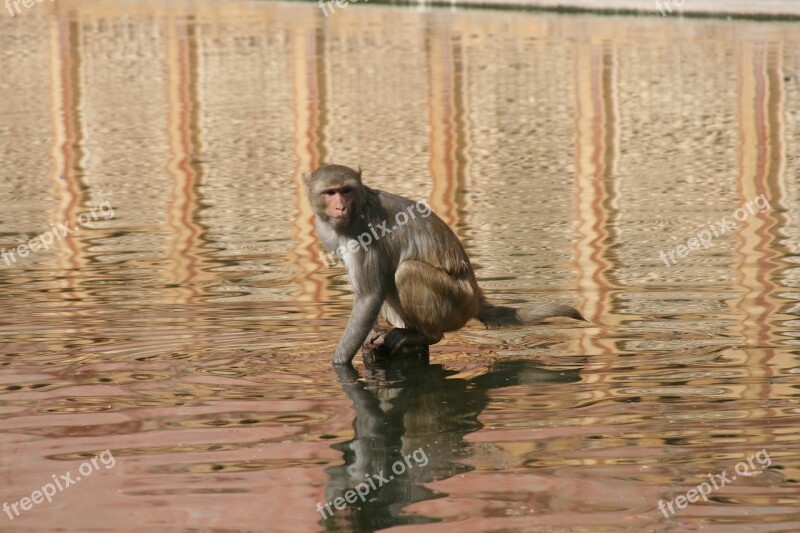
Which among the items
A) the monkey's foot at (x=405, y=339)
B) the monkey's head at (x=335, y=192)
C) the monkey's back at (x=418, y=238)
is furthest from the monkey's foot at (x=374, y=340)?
the monkey's head at (x=335, y=192)

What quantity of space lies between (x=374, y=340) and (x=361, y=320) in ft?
1.39

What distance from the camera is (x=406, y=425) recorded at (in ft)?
22.6

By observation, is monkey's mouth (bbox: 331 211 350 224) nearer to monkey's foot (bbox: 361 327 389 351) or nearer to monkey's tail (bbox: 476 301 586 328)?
monkey's foot (bbox: 361 327 389 351)

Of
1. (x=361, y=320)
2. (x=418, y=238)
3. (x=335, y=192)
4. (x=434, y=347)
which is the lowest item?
(x=434, y=347)

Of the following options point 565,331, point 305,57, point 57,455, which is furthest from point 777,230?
point 305,57

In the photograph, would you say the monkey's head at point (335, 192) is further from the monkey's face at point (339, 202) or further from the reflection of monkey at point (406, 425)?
the reflection of monkey at point (406, 425)

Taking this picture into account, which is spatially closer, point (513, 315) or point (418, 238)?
point (418, 238)

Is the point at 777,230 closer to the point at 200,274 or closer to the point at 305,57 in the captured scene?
the point at 200,274

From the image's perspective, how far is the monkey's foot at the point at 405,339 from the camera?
8055 mm

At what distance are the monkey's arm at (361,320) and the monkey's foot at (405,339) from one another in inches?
12.5

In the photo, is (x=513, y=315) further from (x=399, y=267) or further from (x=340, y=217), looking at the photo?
(x=340, y=217)

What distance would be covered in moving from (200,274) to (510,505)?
5204 mm

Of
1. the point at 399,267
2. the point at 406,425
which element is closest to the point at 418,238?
the point at 399,267

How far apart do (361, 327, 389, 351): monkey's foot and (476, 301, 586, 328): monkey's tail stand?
0.52 m
